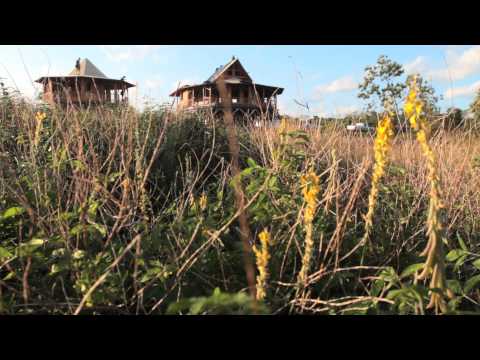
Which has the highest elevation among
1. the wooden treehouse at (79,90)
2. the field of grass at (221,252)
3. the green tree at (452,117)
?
the wooden treehouse at (79,90)

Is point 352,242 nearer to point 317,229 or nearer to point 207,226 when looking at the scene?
point 317,229

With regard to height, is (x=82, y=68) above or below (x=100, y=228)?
above

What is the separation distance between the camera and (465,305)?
1771mm

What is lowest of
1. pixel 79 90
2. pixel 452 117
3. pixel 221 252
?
pixel 221 252

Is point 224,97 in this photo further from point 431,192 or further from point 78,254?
point 78,254

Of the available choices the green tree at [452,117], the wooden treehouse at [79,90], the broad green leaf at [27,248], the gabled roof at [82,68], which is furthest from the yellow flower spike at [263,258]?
the gabled roof at [82,68]

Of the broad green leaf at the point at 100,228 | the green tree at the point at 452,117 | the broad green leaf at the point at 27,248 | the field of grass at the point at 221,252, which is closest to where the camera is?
the field of grass at the point at 221,252

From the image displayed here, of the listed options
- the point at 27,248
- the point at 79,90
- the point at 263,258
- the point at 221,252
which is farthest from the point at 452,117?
the point at 79,90

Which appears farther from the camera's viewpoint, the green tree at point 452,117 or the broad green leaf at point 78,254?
the green tree at point 452,117

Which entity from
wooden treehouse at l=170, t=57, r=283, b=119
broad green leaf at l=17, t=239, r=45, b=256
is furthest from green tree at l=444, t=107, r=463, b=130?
broad green leaf at l=17, t=239, r=45, b=256

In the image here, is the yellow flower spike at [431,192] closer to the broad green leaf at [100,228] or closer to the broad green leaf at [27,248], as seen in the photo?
the broad green leaf at [100,228]

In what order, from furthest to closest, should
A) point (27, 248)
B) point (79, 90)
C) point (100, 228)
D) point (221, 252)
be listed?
1. point (79, 90)
2. point (221, 252)
3. point (100, 228)
4. point (27, 248)

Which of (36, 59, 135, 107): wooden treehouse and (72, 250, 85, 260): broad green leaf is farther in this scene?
(36, 59, 135, 107): wooden treehouse

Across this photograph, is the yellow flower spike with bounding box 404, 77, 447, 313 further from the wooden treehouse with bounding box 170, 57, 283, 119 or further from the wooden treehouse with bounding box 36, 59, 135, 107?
the wooden treehouse with bounding box 36, 59, 135, 107
